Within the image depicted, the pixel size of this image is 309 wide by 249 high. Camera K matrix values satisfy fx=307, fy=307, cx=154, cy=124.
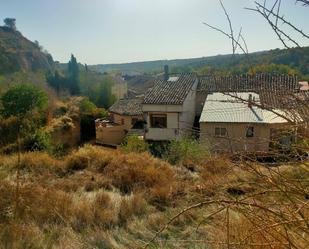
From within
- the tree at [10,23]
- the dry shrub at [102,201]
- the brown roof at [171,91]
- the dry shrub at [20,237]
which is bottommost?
the dry shrub at [102,201]

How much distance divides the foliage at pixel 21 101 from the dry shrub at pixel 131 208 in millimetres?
15096

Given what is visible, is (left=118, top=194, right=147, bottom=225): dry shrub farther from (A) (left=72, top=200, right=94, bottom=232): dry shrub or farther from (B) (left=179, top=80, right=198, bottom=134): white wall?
(B) (left=179, top=80, right=198, bottom=134): white wall

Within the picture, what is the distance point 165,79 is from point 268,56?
2003 centimetres

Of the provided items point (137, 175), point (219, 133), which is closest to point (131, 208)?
point (137, 175)

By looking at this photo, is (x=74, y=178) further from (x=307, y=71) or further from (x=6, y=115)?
(x=6, y=115)

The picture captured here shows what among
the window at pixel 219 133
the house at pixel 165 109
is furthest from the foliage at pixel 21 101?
the window at pixel 219 133

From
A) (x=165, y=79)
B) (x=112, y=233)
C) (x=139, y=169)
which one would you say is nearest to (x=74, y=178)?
(x=139, y=169)

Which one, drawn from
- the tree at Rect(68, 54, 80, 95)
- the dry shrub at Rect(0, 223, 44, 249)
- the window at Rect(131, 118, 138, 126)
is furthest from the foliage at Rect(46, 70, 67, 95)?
the dry shrub at Rect(0, 223, 44, 249)

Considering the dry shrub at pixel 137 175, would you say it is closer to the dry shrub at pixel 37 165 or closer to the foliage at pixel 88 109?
the dry shrub at pixel 37 165

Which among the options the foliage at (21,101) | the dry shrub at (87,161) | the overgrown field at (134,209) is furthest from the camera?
the foliage at (21,101)

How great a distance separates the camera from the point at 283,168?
5.65ft

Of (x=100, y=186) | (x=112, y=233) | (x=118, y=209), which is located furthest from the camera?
(x=100, y=186)

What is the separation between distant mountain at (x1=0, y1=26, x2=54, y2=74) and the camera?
4434 centimetres

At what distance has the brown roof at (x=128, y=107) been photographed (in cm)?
2422
